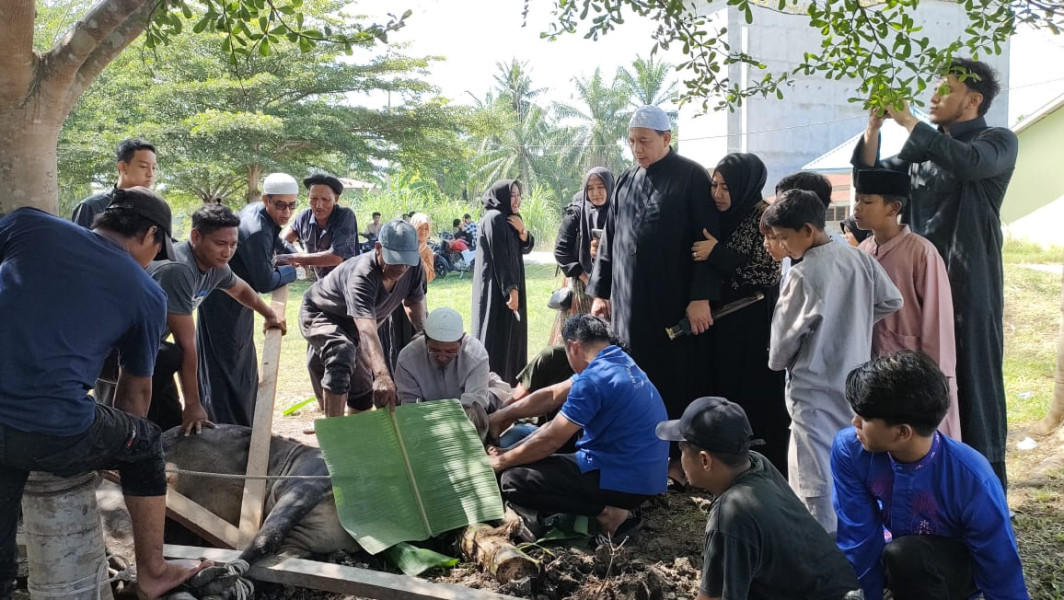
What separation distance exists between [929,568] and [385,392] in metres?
2.69

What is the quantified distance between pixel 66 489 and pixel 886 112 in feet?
12.7

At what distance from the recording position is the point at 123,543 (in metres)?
3.72

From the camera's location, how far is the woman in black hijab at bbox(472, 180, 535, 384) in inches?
261

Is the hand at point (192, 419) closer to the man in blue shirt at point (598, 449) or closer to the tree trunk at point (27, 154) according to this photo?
the tree trunk at point (27, 154)

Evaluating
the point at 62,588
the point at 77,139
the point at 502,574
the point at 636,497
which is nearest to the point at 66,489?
the point at 62,588

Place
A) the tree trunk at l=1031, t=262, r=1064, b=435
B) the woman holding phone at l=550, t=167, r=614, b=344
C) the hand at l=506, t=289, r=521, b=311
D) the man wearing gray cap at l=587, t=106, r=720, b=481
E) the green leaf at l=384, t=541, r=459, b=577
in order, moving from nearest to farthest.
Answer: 1. the green leaf at l=384, t=541, r=459, b=577
2. the man wearing gray cap at l=587, t=106, r=720, b=481
3. the tree trunk at l=1031, t=262, r=1064, b=435
4. the woman holding phone at l=550, t=167, r=614, b=344
5. the hand at l=506, t=289, r=521, b=311

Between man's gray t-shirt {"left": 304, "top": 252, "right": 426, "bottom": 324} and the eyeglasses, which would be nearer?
man's gray t-shirt {"left": 304, "top": 252, "right": 426, "bottom": 324}

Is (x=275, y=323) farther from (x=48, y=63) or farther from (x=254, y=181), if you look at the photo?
(x=254, y=181)

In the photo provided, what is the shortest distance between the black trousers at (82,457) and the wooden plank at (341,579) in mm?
546

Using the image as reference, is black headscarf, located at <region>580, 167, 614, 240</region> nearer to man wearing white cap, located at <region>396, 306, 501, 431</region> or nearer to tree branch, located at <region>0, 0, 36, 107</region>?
man wearing white cap, located at <region>396, 306, 501, 431</region>

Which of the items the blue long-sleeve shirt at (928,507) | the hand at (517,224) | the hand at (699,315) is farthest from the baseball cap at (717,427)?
the hand at (517,224)

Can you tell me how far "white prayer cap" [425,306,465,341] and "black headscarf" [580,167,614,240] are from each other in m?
1.94

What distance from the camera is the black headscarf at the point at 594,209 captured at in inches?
251

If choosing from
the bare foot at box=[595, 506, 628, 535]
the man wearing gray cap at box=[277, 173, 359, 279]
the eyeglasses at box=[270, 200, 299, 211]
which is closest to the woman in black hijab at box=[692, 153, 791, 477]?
the bare foot at box=[595, 506, 628, 535]
